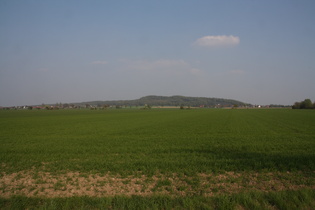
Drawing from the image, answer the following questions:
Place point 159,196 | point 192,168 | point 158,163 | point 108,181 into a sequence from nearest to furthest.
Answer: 1. point 159,196
2. point 108,181
3. point 192,168
4. point 158,163

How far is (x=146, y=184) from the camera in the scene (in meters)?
8.82

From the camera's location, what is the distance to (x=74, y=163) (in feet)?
40.4

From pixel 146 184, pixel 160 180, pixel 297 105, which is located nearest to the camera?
pixel 146 184

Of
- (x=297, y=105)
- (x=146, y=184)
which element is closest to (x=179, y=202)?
(x=146, y=184)

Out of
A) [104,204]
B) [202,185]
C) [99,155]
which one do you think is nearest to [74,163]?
[99,155]

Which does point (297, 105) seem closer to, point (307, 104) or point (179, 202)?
point (307, 104)

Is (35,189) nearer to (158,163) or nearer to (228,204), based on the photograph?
(158,163)

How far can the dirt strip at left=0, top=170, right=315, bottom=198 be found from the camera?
26.6ft

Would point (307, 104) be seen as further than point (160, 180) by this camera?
Yes

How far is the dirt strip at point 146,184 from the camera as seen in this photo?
811cm

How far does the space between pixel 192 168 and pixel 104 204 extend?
199 inches

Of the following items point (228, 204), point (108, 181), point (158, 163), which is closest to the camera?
point (228, 204)

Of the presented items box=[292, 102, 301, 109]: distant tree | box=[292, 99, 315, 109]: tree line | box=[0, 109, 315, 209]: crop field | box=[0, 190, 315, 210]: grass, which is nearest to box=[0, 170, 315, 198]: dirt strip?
box=[0, 109, 315, 209]: crop field

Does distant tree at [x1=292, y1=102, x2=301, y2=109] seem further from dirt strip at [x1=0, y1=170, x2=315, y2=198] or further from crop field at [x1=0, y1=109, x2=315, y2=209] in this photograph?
dirt strip at [x1=0, y1=170, x2=315, y2=198]
